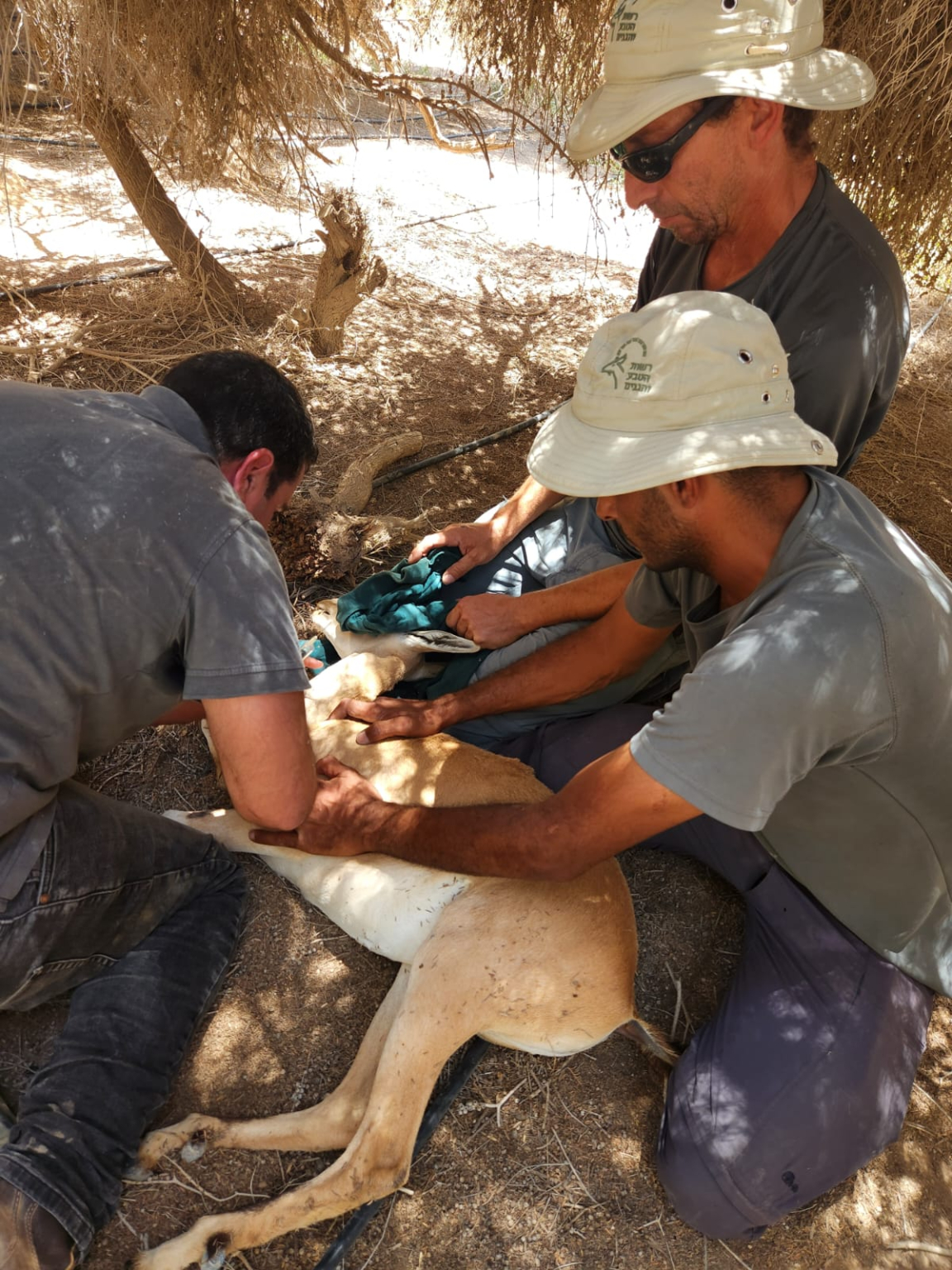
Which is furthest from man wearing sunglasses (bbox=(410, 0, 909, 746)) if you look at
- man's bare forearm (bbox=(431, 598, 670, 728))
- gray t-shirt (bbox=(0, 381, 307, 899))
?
gray t-shirt (bbox=(0, 381, 307, 899))

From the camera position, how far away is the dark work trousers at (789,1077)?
213cm

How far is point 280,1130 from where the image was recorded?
2176mm

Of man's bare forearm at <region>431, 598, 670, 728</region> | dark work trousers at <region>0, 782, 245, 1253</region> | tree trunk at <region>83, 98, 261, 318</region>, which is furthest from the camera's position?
tree trunk at <region>83, 98, 261, 318</region>

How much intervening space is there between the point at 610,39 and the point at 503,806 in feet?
7.37

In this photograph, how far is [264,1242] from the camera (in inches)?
80.2

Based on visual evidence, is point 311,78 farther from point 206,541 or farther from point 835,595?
point 835,595

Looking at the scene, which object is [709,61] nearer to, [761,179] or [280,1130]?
[761,179]

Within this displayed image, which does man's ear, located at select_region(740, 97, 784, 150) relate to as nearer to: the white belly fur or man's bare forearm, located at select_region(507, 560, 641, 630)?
man's bare forearm, located at select_region(507, 560, 641, 630)

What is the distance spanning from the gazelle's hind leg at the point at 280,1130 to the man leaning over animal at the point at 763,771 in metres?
0.62

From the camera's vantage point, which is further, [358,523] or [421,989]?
[358,523]

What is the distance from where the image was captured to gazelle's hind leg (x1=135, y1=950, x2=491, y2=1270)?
2004 millimetres

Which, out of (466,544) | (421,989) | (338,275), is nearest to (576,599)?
(466,544)

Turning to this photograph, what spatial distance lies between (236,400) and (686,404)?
40.7 inches

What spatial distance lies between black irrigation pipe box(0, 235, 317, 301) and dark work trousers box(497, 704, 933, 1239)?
16.6 ft
